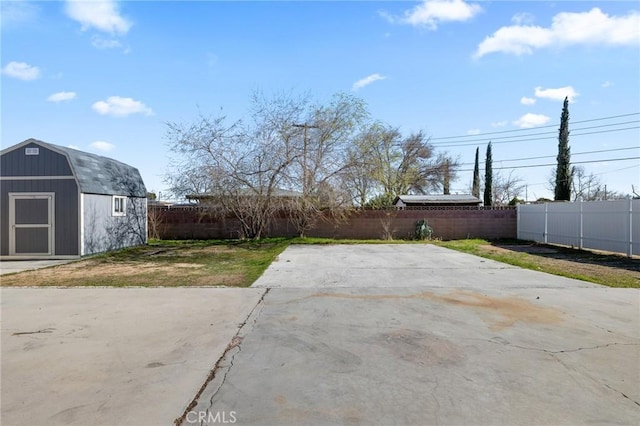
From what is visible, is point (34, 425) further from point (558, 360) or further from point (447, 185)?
point (447, 185)

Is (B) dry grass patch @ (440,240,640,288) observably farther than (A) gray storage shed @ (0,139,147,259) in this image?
No

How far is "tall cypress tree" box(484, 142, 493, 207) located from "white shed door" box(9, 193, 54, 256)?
1279 inches

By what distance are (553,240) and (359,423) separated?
58.3ft

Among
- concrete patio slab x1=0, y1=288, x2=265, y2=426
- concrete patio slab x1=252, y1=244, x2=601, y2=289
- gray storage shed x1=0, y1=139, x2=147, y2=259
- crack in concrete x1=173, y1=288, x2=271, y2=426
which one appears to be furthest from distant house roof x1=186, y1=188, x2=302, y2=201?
crack in concrete x1=173, y1=288, x2=271, y2=426

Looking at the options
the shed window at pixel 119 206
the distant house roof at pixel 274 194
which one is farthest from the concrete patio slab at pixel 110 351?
the distant house roof at pixel 274 194

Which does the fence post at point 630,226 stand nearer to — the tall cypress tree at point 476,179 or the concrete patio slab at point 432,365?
the concrete patio slab at point 432,365

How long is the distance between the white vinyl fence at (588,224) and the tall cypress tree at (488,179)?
16116mm

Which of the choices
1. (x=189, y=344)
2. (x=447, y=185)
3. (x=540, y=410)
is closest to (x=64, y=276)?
(x=189, y=344)

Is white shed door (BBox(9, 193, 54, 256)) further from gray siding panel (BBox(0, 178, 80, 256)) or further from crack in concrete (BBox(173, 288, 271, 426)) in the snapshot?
crack in concrete (BBox(173, 288, 271, 426))

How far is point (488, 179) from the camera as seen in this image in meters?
36.7

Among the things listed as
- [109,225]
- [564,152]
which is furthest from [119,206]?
[564,152]

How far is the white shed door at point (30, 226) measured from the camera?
42.5 ft

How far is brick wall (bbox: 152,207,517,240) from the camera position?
2058 cm

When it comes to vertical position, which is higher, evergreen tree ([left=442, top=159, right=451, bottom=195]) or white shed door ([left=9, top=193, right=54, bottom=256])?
evergreen tree ([left=442, top=159, right=451, bottom=195])
